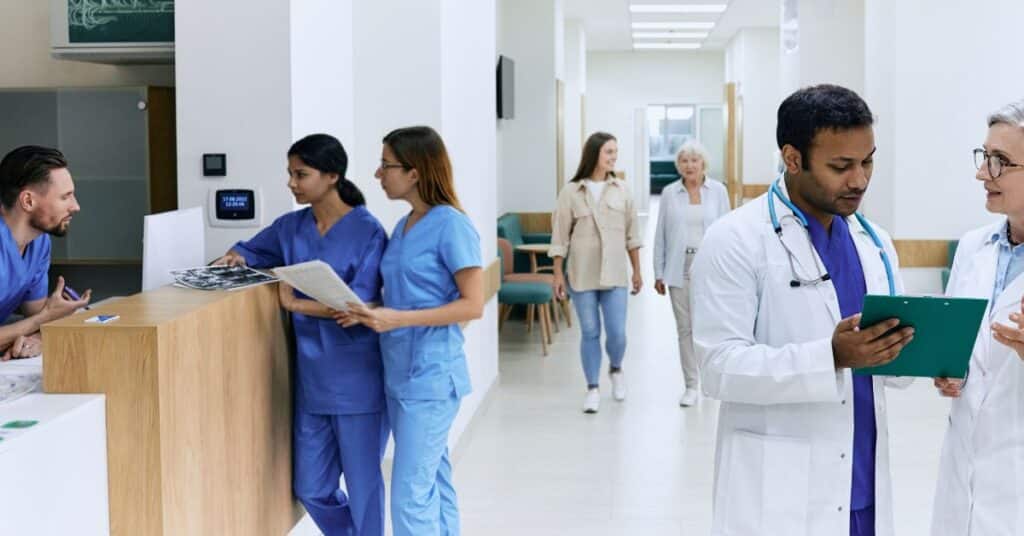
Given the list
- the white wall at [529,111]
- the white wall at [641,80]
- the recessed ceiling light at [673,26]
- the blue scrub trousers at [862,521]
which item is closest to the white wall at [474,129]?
the blue scrub trousers at [862,521]

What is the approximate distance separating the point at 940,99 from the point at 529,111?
4941 millimetres

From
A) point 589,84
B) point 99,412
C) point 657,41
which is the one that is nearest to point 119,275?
point 99,412

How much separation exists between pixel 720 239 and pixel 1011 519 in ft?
2.71

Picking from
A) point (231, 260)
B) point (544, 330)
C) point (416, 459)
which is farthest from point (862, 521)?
point (544, 330)

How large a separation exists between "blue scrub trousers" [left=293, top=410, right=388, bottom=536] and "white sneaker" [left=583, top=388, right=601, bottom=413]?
3160 millimetres

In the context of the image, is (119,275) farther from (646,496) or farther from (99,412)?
(99,412)

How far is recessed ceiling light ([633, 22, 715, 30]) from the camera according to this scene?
17234mm

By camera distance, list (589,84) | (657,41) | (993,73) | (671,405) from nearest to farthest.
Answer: (671,405), (993,73), (657,41), (589,84)

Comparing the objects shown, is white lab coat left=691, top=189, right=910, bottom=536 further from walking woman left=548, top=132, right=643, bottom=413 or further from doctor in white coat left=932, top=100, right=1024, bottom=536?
walking woman left=548, top=132, right=643, bottom=413

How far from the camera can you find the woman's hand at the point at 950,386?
249 centimetres

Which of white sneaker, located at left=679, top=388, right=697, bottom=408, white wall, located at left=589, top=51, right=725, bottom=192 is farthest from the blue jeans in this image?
white wall, located at left=589, top=51, right=725, bottom=192

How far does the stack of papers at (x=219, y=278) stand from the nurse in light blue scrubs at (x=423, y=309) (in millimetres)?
312

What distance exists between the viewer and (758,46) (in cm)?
1781

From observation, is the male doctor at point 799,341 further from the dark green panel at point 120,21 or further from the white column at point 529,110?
the white column at point 529,110
